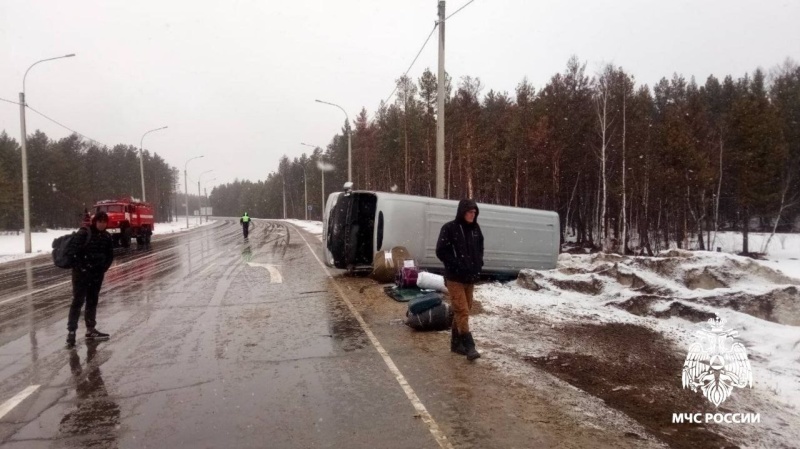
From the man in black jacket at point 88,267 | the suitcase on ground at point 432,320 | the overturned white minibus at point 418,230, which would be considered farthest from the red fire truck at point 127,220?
the suitcase on ground at point 432,320

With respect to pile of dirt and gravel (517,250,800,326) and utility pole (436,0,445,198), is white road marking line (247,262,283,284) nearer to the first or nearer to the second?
utility pole (436,0,445,198)

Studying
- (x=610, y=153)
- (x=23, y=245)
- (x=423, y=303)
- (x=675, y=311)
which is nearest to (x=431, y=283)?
(x=423, y=303)

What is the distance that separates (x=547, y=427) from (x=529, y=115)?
3701 cm

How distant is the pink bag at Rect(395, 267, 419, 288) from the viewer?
11008 mm

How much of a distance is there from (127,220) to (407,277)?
2190 cm

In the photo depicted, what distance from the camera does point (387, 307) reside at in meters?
9.70

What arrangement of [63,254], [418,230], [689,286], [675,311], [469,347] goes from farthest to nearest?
1. [418,230]
2. [689,286]
3. [675,311]
4. [63,254]
5. [469,347]

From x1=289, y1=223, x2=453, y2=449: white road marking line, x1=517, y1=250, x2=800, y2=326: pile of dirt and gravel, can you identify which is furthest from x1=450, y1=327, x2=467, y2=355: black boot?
x1=517, y1=250, x2=800, y2=326: pile of dirt and gravel

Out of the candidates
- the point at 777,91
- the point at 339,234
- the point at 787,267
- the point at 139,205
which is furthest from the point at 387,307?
the point at 777,91

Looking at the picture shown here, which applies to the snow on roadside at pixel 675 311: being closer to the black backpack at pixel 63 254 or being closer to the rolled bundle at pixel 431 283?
the rolled bundle at pixel 431 283

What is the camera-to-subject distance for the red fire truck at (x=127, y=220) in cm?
2659

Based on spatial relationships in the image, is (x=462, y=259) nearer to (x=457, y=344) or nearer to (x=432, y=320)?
(x=457, y=344)

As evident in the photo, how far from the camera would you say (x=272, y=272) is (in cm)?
1510

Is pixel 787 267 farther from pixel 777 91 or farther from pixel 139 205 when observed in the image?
pixel 139 205
